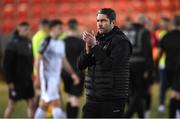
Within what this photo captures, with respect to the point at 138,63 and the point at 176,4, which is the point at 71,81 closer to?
the point at 138,63

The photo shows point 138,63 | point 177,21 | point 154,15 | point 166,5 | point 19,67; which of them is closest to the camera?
point 19,67

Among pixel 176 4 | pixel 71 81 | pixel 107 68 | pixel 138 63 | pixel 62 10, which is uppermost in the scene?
pixel 176 4

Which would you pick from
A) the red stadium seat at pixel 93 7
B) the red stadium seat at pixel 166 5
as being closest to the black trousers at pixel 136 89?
the red stadium seat at pixel 93 7

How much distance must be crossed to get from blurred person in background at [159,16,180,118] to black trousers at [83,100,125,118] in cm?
445

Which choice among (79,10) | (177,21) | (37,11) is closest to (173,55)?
(177,21)

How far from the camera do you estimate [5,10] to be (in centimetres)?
2211

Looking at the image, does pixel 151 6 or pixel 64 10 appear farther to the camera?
pixel 151 6

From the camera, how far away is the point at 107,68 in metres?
7.00

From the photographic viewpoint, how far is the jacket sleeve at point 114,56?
691cm

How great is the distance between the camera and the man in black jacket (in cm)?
699

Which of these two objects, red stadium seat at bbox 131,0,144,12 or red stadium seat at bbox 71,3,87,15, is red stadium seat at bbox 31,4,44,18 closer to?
red stadium seat at bbox 71,3,87,15

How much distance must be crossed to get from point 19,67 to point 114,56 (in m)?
4.88

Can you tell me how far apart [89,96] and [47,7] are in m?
15.2

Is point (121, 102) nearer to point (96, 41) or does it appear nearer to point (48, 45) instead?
point (96, 41)
